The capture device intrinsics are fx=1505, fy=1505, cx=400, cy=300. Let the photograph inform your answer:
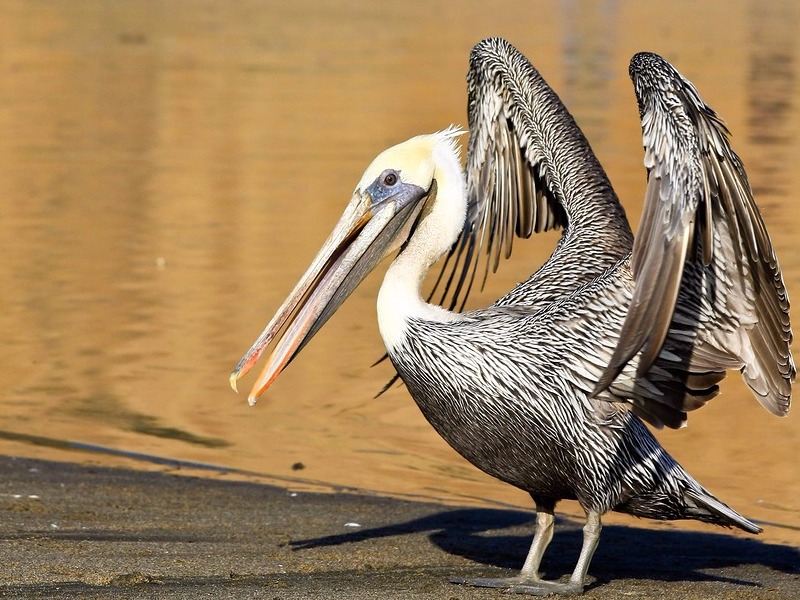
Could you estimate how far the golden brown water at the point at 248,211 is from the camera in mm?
7930

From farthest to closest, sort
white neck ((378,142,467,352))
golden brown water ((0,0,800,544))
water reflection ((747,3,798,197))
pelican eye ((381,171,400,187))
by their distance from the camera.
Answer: water reflection ((747,3,798,197)) → golden brown water ((0,0,800,544)) → pelican eye ((381,171,400,187)) → white neck ((378,142,467,352))

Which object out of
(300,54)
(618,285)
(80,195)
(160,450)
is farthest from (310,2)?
(618,285)

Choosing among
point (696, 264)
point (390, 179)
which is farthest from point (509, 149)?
point (696, 264)

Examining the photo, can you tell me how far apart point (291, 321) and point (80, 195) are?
1038cm

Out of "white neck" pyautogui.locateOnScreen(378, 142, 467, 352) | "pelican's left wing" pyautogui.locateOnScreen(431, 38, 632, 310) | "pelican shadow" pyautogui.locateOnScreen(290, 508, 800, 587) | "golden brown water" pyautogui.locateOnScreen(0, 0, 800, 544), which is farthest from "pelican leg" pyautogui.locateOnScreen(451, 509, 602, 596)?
"golden brown water" pyautogui.locateOnScreen(0, 0, 800, 544)

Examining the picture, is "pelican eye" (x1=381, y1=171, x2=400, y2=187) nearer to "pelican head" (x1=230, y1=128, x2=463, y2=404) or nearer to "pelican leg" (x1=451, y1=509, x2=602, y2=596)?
"pelican head" (x1=230, y1=128, x2=463, y2=404)

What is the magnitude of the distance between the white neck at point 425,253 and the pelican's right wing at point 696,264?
0.87 metres

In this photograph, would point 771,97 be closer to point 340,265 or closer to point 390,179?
point 390,179

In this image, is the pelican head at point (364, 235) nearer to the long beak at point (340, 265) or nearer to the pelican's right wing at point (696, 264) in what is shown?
the long beak at point (340, 265)

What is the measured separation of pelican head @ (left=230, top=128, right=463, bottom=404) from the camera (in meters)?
5.42

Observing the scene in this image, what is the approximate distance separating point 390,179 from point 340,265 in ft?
1.22

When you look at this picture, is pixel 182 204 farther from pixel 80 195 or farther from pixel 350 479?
pixel 350 479

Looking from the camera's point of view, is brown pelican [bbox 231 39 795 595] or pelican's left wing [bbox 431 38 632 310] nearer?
brown pelican [bbox 231 39 795 595]

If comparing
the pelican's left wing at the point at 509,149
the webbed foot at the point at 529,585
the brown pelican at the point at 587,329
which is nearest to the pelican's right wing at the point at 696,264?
the brown pelican at the point at 587,329
